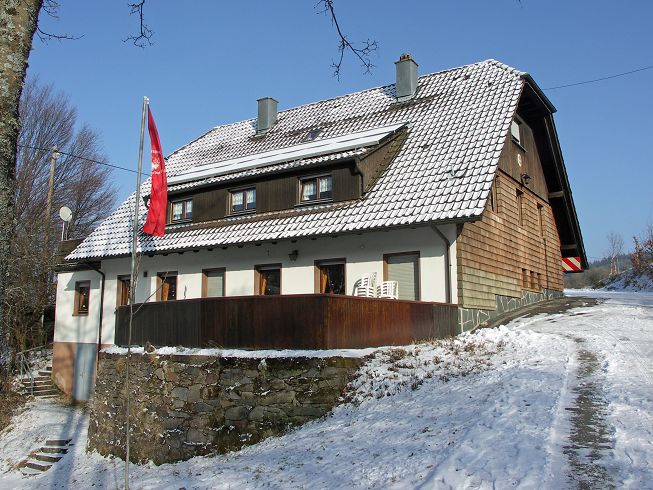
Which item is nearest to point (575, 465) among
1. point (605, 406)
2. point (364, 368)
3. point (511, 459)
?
point (511, 459)

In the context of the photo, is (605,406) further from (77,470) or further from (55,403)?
(55,403)

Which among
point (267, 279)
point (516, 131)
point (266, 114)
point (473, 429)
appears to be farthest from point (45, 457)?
point (516, 131)

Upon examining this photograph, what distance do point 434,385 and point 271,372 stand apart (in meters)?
2.92

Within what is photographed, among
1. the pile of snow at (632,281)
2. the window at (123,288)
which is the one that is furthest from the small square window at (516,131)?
the pile of snow at (632,281)

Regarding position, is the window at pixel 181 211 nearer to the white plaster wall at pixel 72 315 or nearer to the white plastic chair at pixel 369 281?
the white plaster wall at pixel 72 315

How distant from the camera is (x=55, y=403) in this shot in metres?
20.2

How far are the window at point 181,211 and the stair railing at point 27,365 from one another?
8.14 m

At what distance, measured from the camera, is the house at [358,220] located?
544 inches

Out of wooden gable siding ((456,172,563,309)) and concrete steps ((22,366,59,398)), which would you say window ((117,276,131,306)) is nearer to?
concrete steps ((22,366,59,398))

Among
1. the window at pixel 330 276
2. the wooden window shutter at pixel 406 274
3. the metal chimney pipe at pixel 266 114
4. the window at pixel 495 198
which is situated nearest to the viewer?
the wooden window shutter at pixel 406 274

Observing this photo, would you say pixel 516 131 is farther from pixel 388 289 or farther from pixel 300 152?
pixel 388 289

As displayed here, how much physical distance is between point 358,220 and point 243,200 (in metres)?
5.01

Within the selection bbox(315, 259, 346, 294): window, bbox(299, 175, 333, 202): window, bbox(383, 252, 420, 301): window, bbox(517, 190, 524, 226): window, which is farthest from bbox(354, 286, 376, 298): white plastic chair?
bbox(517, 190, 524, 226): window

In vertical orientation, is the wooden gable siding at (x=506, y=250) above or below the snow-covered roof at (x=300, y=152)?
below
